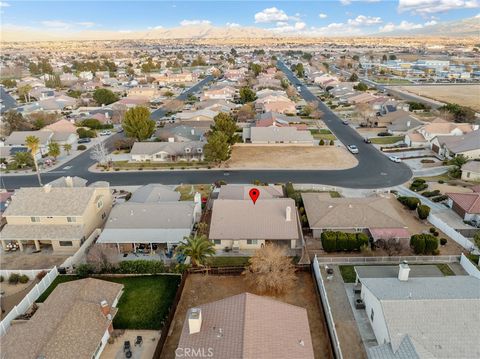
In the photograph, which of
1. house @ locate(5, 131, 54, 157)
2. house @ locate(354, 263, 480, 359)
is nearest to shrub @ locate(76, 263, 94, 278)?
house @ locate(354, 263, 480, 359)

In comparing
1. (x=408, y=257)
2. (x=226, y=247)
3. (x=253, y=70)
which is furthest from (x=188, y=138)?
(x=253, y=70)

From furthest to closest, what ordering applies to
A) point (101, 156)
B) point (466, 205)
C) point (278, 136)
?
point (278, 136), point (101, 156), point (466, 205)

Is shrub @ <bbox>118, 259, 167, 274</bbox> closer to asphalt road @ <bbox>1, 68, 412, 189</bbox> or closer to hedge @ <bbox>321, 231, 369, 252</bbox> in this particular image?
hedge @ <bbox>321, 231, 369, 252</bbox>

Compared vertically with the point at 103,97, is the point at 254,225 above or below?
above

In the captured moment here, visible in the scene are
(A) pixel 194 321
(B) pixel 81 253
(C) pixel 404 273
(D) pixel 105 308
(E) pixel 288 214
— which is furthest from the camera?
(E) pixel 288 214

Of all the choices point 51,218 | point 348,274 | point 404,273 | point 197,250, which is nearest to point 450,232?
point 348,274

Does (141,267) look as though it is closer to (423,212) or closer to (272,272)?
(272,272)

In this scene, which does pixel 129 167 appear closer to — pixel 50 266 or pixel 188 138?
pixel 188 138
